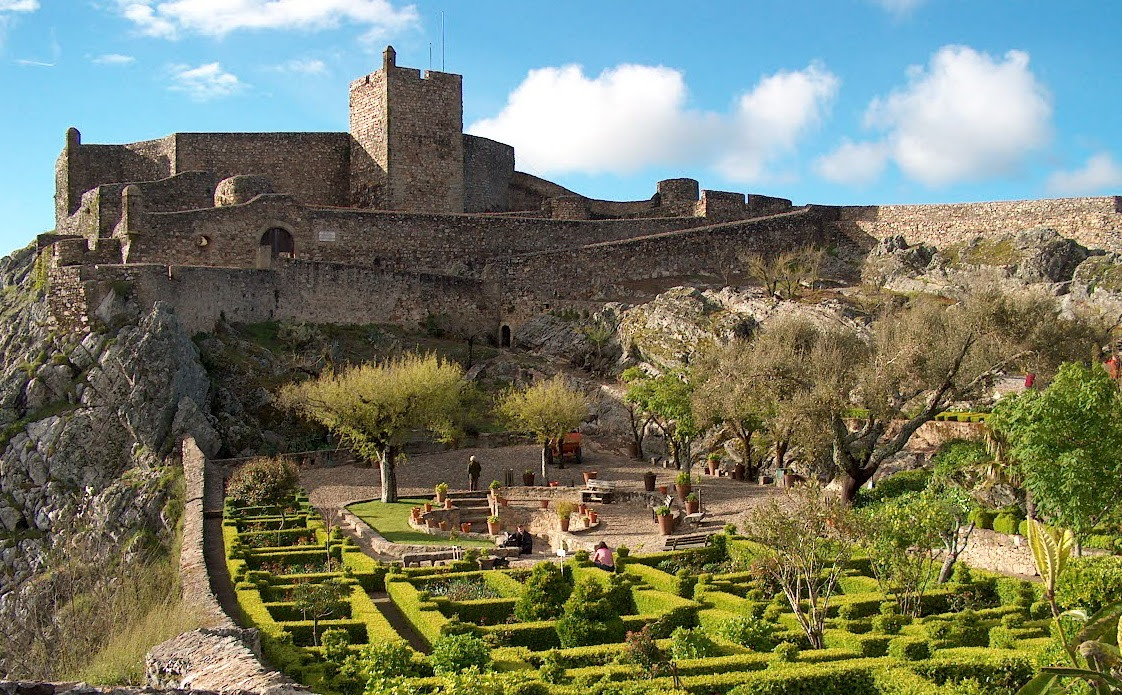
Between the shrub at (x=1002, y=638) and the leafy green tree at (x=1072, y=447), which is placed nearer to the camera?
the shrub at (x=1002, y=638)

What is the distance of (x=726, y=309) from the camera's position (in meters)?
42.6

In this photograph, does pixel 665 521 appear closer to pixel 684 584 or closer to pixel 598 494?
pixel 598 494

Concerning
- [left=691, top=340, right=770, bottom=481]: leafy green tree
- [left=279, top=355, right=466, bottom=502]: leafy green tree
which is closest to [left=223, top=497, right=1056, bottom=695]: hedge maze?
[left=279, top=355, right=466, bottom=502]: leafy green tree

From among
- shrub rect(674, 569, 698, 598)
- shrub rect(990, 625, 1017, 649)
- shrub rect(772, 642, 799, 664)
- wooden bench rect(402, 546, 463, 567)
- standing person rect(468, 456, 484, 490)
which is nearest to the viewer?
shrub rect(772, 642, 799, 664)

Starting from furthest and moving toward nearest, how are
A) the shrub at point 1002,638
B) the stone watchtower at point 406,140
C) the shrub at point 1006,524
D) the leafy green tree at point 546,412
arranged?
the stone watchtower at point 406,140, the leafy green tree at point 546,412, the shrub at point 1006,524, the shrub at point 1002,638

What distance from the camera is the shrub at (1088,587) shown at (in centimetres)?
1797

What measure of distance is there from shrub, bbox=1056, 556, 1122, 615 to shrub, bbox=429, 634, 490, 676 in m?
8.88

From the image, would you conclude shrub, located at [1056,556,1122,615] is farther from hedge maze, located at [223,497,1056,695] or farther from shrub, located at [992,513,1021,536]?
shrub, located at [992,513,1021,536]

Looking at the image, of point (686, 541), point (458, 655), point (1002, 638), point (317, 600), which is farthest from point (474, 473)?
point (1002, 638)

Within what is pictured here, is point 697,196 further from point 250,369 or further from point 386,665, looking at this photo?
point 386,665

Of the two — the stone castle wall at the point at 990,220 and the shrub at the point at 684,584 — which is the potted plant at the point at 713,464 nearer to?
the shrub at the point at 684,584

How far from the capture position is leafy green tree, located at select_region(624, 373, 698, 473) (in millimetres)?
34438

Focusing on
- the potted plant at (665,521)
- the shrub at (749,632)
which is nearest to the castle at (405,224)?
the potted plant at (665,521)

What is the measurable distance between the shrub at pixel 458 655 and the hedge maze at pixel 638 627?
0.05m
